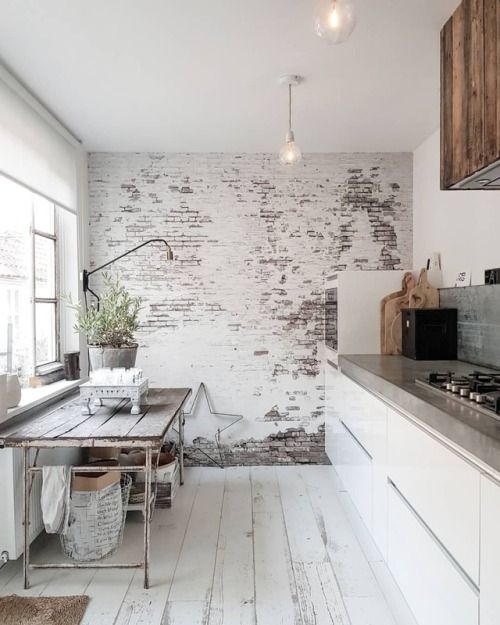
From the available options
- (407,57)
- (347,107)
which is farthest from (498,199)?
(347,107)

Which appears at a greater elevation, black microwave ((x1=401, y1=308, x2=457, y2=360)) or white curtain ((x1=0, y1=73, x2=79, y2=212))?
white curtain ((x1=0, y1=73, x2=79, y2=212))

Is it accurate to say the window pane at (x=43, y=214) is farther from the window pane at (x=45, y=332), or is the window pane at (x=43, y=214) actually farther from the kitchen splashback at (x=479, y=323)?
the kitchen splashback at (x=479, y=323)

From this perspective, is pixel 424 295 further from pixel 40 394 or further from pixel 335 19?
pixel 40 394

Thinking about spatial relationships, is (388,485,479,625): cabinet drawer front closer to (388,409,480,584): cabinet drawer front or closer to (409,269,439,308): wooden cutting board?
(388,409,480,584): cabinet drawer front

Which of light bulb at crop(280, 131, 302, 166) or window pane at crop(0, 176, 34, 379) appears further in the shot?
window pane at crop(0, 176, 34, 379)

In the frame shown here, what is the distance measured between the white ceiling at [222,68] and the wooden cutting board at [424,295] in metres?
1.21

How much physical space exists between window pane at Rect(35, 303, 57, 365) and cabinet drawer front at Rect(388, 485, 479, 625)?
2736 mm

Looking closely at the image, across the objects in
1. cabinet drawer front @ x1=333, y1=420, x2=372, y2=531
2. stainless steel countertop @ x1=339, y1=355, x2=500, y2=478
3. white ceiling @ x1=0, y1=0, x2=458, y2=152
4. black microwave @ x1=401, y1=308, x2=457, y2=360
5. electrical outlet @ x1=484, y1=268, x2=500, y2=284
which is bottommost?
cabinet drawer front @ x1=333, y1=420, x2=372, y2=531

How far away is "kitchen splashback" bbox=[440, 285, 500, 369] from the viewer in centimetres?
287

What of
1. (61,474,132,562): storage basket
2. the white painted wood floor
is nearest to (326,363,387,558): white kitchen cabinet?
the white painted wood floor

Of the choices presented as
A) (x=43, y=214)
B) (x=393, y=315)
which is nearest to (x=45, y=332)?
(x=43, y=214)

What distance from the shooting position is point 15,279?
11.2 feet

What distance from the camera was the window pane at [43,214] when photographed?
3.77 m

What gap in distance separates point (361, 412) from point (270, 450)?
1.70 metres
